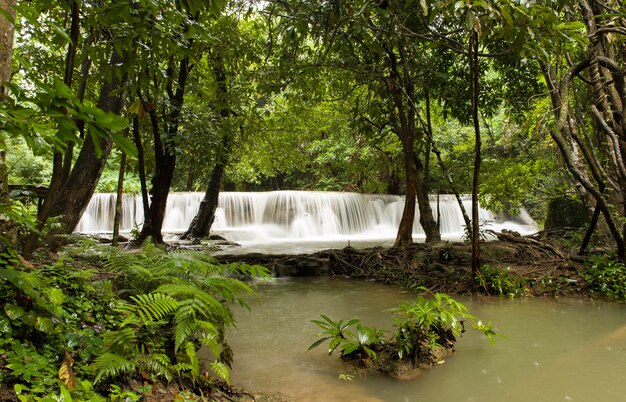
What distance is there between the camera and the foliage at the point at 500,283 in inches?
211

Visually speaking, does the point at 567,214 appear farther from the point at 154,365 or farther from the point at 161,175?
the point at 154,365

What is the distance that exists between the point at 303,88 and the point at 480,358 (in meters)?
6.31

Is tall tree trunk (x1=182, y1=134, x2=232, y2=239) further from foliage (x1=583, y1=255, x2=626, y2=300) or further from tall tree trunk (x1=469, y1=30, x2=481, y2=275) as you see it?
foliage (x1=583, y1=255, x2=626, y2=300)

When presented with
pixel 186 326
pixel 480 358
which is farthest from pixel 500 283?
pixel 186 326

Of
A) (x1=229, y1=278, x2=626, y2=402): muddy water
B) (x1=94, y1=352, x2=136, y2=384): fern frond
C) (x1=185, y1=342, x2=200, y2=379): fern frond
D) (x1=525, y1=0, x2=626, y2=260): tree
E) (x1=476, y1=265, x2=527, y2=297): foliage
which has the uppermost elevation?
(x1=525, y1=0, x2=626, y2=260): tree

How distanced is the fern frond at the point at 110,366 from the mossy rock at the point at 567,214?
1292 cm

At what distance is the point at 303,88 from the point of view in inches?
320

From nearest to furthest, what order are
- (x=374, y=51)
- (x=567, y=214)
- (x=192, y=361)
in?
(x=192, y=361)
(x=374, y=51)
(x=567, y=214)

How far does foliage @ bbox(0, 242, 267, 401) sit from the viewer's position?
1.80m

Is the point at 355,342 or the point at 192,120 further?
the point at 192,120

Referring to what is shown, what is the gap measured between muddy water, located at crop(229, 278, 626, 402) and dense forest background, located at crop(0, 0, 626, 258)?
131 cm

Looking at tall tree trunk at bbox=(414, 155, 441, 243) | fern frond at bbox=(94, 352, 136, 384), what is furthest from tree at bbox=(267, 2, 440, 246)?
fern frond at bbox=(94, 352, 136, 384)

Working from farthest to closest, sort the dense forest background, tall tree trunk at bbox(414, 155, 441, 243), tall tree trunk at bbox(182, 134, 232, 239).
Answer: tall tree trunk at bbox(182, 134, 232, 239)
tall tree trunk at bbox(414, 155, 441, 243)
the dense forest background

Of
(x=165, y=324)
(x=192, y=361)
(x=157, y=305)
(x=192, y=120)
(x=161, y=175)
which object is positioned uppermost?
(x=192, y=120)
